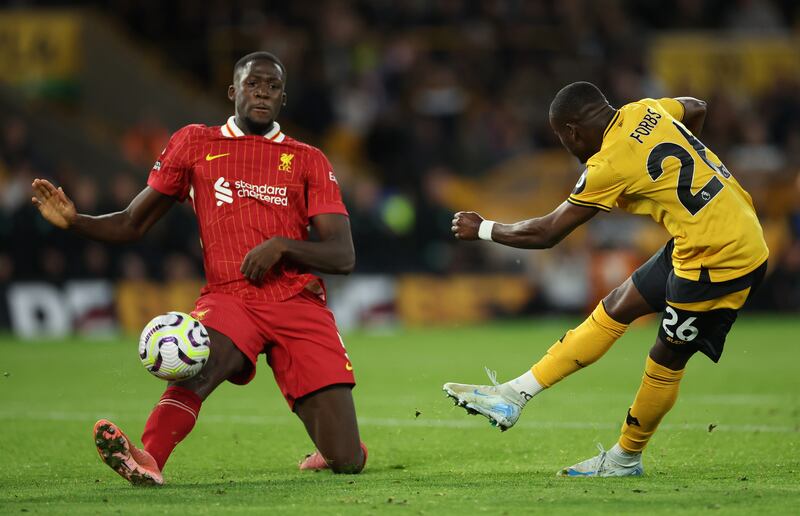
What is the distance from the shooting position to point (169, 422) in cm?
638

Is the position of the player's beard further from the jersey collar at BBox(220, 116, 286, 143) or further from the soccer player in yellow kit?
the soccer player in yellow kit

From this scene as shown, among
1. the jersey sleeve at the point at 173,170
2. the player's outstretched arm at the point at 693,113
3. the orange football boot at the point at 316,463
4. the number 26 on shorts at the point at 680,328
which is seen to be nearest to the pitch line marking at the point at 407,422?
the orange football boot at the point at 316,463

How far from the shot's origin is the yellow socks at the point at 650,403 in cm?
651

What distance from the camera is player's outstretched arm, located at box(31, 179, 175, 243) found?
662cm

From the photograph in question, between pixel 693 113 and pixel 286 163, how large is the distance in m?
2.24

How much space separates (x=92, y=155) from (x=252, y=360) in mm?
13335

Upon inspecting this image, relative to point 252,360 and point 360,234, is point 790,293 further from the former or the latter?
point 252,360

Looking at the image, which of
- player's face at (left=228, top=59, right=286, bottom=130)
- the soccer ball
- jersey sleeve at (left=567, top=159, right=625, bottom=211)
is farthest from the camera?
player's face at (left=228, top=59, right=286, bottom=130)

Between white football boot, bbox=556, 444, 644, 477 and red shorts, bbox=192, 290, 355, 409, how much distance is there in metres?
1.27

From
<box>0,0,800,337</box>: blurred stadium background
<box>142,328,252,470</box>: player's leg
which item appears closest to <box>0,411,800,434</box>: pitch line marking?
<box>142,328,252,470</box>: player's leg

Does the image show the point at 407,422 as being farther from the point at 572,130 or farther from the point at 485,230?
the point at 572,130

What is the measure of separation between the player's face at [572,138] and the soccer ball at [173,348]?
2060 millimetres

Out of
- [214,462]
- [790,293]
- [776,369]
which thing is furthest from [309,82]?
[214,462]

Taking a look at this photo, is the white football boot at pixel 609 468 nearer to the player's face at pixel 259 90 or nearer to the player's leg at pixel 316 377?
the player's leg at pixel 316 377
